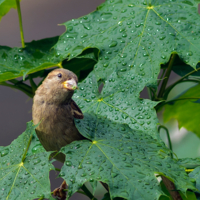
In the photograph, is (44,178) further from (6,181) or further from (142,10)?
(142,10)

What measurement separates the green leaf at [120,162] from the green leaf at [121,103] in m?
0.07

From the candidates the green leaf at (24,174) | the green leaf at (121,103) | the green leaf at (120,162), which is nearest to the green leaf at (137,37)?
the green leaf at (121,103)

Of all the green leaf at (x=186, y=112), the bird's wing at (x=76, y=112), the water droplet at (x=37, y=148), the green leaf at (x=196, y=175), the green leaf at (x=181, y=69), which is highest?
the bird's wing at (x=76, y=112)

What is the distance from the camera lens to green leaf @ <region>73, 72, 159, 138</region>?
3.34ft

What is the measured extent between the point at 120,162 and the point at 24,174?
11.0 inches

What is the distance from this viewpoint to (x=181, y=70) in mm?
1491

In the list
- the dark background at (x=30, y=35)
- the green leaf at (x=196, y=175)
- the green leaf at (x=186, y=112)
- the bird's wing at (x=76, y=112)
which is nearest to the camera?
the green leaf at (x=196, y=175)

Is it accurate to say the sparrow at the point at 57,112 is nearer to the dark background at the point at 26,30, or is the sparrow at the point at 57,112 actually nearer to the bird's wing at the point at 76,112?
the bird's wing at the point at 76,112

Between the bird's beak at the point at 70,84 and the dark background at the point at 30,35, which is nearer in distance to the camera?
the bird's beak at the point at 70,84

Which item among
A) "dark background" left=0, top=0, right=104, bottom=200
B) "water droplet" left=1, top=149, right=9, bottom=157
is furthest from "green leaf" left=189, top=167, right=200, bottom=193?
"dark background" left=0, top=0, right=104, bottom=200

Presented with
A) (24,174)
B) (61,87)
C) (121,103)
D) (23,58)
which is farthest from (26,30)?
(24,174)

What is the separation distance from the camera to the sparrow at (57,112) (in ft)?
3.48

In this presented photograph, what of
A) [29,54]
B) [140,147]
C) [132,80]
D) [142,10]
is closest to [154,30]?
[142,10]

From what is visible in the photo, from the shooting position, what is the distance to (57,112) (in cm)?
108
